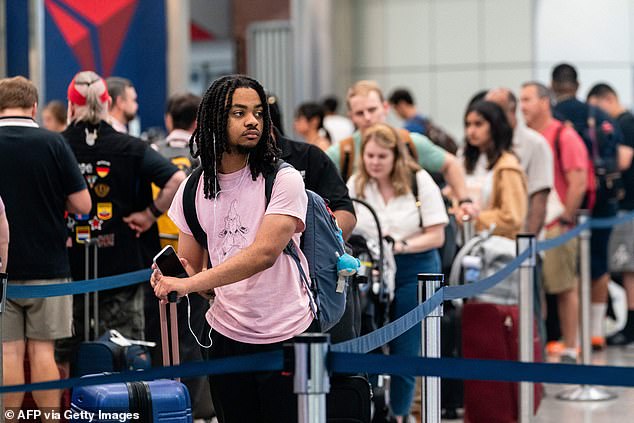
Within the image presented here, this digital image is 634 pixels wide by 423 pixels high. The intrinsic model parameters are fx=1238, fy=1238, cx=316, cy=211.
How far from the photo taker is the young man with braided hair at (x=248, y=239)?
366 centimetres

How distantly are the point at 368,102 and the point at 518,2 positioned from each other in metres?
10.7

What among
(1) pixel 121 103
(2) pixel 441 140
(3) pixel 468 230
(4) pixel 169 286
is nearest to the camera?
(4) pixel 169 286

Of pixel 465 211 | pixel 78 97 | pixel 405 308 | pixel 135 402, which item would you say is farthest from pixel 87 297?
pixel 465 211

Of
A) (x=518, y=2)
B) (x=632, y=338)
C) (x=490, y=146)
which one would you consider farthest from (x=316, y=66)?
(x=490, y=146)

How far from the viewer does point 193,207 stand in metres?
3.84

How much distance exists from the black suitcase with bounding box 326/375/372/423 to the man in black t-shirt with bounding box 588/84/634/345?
20.1 ft

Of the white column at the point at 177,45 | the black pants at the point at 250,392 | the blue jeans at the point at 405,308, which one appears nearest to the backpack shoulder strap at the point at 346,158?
the blue jeans at the point at 405,308

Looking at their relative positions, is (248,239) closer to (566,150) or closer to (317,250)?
(317,250)

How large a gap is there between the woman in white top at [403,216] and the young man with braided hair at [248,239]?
2356 mm

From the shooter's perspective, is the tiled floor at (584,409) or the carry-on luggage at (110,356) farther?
the tiled floor at (584,409)

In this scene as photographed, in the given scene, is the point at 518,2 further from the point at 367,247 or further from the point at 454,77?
the point at 367,247

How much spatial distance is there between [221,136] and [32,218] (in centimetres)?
188

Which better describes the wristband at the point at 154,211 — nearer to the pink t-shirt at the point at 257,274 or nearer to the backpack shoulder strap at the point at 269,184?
the pink t-shirt at the point at 257,274

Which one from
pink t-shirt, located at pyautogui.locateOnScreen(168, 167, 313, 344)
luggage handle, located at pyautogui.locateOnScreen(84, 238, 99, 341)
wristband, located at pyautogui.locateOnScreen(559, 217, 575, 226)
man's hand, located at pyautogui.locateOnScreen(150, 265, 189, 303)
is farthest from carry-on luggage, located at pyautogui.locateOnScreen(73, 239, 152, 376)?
wristband, located at pyautogui.locateOnScreen(559, 217, 575, 226)
